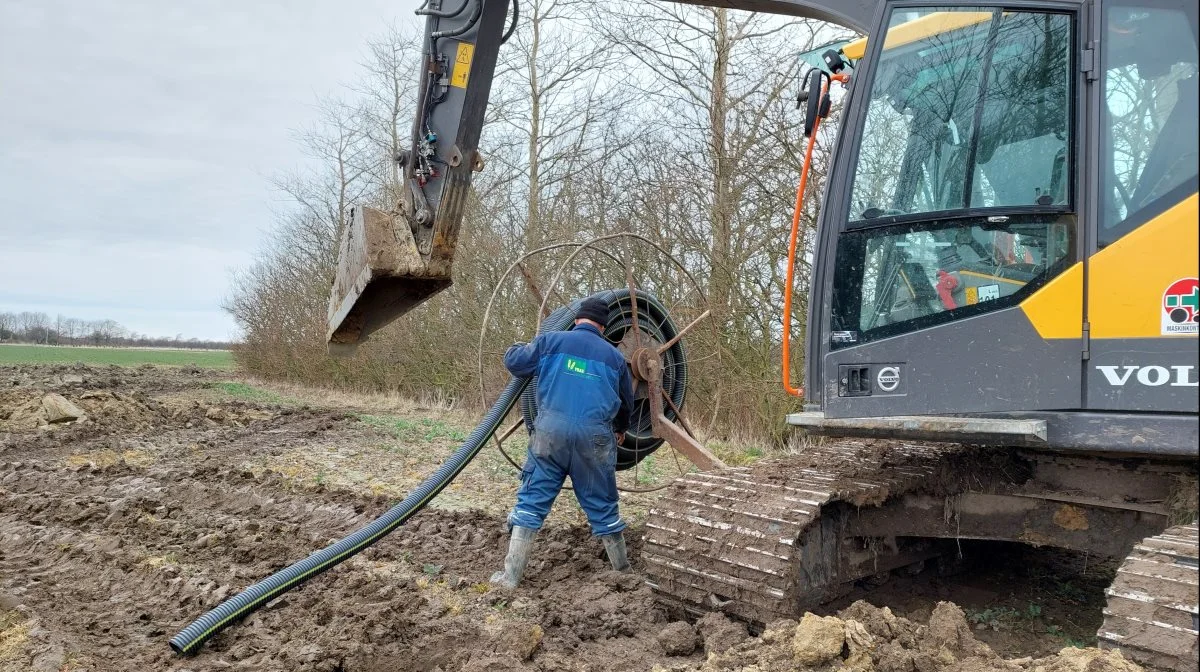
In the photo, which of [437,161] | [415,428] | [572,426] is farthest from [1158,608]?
[415,428]

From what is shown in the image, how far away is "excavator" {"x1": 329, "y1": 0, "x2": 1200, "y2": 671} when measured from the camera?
3184 millimetres

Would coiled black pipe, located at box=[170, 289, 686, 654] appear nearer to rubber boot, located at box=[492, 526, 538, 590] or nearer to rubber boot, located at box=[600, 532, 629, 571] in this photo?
rubber boot, located at box=[492, 526, 538, 590]

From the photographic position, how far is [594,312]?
5520 mm

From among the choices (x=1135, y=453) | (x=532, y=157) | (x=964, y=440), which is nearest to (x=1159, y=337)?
(x=1135, y=453)

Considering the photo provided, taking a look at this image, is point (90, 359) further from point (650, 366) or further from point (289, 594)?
point (650, 366)

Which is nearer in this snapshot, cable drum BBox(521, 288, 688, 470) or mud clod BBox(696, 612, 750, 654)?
mud clod BBox(696, 612, 750, 654)

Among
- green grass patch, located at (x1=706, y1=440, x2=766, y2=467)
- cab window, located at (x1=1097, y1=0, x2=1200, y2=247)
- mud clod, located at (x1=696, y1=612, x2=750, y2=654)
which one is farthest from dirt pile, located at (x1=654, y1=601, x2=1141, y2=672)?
green grass patch, located at (x1=706, y1=440, x2=766, y2=467)

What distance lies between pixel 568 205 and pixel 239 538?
1046cm

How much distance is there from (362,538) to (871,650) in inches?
110

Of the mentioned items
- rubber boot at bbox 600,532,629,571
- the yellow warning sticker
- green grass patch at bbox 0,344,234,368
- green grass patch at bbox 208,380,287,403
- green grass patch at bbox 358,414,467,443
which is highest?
the yellow warning sticker

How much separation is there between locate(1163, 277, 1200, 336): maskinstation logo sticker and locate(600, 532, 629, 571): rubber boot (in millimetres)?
3085

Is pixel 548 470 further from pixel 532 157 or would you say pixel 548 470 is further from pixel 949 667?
pixel 532 157

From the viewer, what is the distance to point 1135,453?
3271 millimetres

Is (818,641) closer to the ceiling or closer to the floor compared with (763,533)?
closer to the floor
